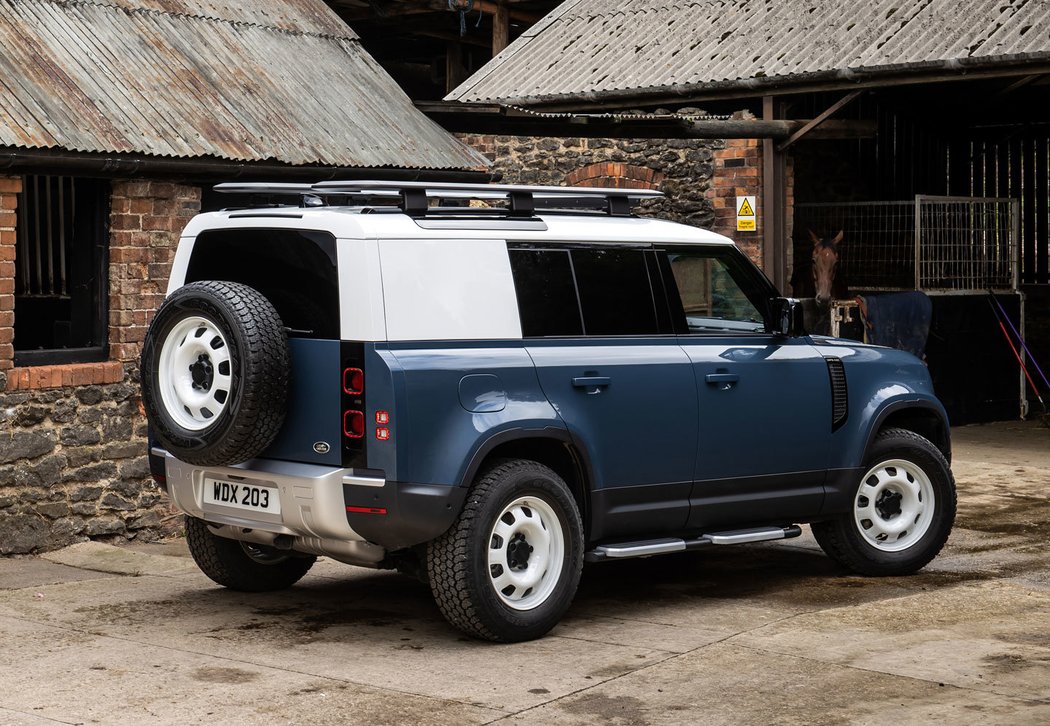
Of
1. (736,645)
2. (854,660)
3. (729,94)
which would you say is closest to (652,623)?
(736,645)

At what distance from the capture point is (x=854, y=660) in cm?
665

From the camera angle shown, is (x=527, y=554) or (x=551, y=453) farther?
(x=551, y=453)

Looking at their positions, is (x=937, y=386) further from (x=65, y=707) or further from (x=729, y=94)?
(x=65, y=707)

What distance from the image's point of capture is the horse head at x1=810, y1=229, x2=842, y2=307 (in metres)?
15.5

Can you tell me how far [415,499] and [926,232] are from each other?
34.8 feet

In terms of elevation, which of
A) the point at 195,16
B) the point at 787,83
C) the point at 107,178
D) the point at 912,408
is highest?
the point at 195,16

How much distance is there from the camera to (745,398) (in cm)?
809

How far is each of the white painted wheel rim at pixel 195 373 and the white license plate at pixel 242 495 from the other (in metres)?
0.38

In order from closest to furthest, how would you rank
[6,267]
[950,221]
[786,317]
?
[786,317] → [6,267] → [950,221]

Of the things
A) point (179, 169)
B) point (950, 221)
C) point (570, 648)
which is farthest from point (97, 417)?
point (950, 221)

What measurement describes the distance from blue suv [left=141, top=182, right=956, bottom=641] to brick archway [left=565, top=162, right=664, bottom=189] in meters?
8.10

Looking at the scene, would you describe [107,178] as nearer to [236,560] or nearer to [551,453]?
[236,560]

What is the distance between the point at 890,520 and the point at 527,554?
2638mm

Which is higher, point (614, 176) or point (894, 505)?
point (614, 176)
